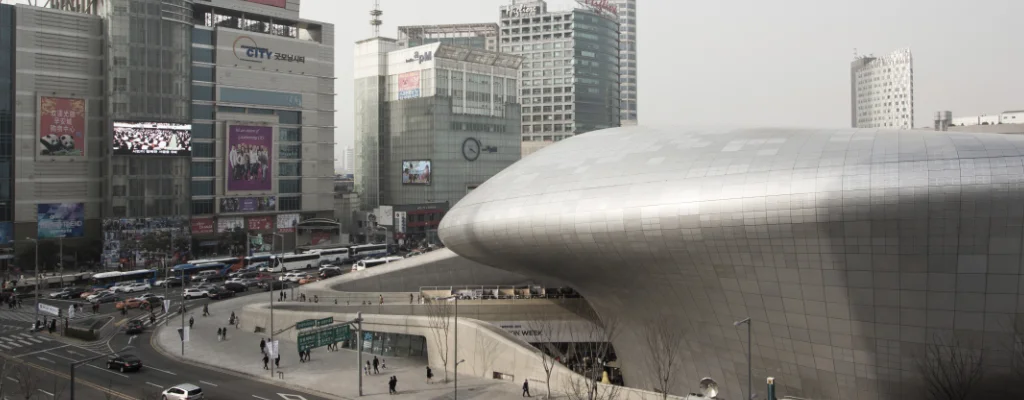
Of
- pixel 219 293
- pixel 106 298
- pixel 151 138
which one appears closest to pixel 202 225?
pixel 151 138

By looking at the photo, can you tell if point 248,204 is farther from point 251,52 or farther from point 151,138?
point 251,52

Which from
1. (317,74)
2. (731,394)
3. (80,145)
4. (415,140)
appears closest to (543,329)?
(731,394)

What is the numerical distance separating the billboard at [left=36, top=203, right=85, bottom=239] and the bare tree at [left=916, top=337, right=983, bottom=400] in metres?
95.7

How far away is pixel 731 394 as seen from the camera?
3719cm


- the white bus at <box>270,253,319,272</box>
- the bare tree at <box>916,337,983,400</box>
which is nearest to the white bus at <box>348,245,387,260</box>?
the white bus at <box>270,253,319,272</box>

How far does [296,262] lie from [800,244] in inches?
2953

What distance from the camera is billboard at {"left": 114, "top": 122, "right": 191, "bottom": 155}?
9788 centimetres

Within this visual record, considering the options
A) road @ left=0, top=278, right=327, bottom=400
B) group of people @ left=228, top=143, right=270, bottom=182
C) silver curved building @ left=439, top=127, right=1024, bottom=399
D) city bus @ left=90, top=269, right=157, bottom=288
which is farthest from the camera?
group of people @ left=228, top=143, right=270, bottom=182

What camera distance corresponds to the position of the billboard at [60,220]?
95000 millimetres

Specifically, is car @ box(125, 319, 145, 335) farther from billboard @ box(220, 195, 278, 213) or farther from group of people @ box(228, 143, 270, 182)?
group of people @ box(228, 143, 270, 182)

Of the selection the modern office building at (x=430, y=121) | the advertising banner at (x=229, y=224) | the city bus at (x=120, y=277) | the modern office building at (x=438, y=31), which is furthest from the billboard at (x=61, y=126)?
the modern office building at (x=438, y=31)

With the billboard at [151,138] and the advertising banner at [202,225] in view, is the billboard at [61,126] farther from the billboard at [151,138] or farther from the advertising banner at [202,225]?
the advertising banner at [202,225]

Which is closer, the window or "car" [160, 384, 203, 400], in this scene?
"car" [160, 384, 203, 400]

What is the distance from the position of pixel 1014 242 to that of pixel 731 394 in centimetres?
1416
